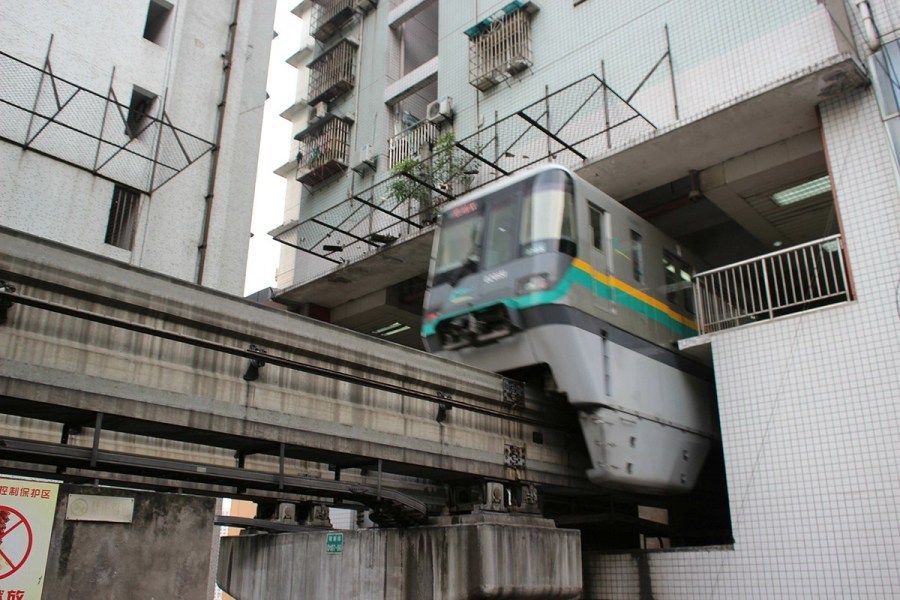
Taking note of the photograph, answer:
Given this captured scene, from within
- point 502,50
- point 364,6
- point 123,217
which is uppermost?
point 364,6

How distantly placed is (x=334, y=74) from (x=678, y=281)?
523 inches

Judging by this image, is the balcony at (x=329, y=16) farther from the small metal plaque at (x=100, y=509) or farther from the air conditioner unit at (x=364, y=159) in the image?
the small metal plaque at (x=100, y=509)

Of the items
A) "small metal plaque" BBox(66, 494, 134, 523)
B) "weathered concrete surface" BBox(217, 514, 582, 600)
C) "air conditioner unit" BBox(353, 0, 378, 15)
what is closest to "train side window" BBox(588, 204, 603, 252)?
"weathered concrete surface" BBox(217, 514, 582, 600)

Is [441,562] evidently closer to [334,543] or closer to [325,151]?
[334,543]

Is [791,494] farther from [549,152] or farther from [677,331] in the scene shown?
[549,152]

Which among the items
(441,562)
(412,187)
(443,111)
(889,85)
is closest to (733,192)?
(889,85)

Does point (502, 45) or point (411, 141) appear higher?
point (502, 45)

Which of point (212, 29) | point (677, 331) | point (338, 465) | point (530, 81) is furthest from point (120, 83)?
point (677, 331)

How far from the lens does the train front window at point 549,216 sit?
9.52 m

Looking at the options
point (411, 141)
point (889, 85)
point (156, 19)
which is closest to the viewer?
point (889, 85)

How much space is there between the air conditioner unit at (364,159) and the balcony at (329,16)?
4.81m

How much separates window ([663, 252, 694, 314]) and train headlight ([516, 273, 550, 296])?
3561 millimetres

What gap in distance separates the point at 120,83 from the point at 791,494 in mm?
14052

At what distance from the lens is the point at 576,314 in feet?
30.7
